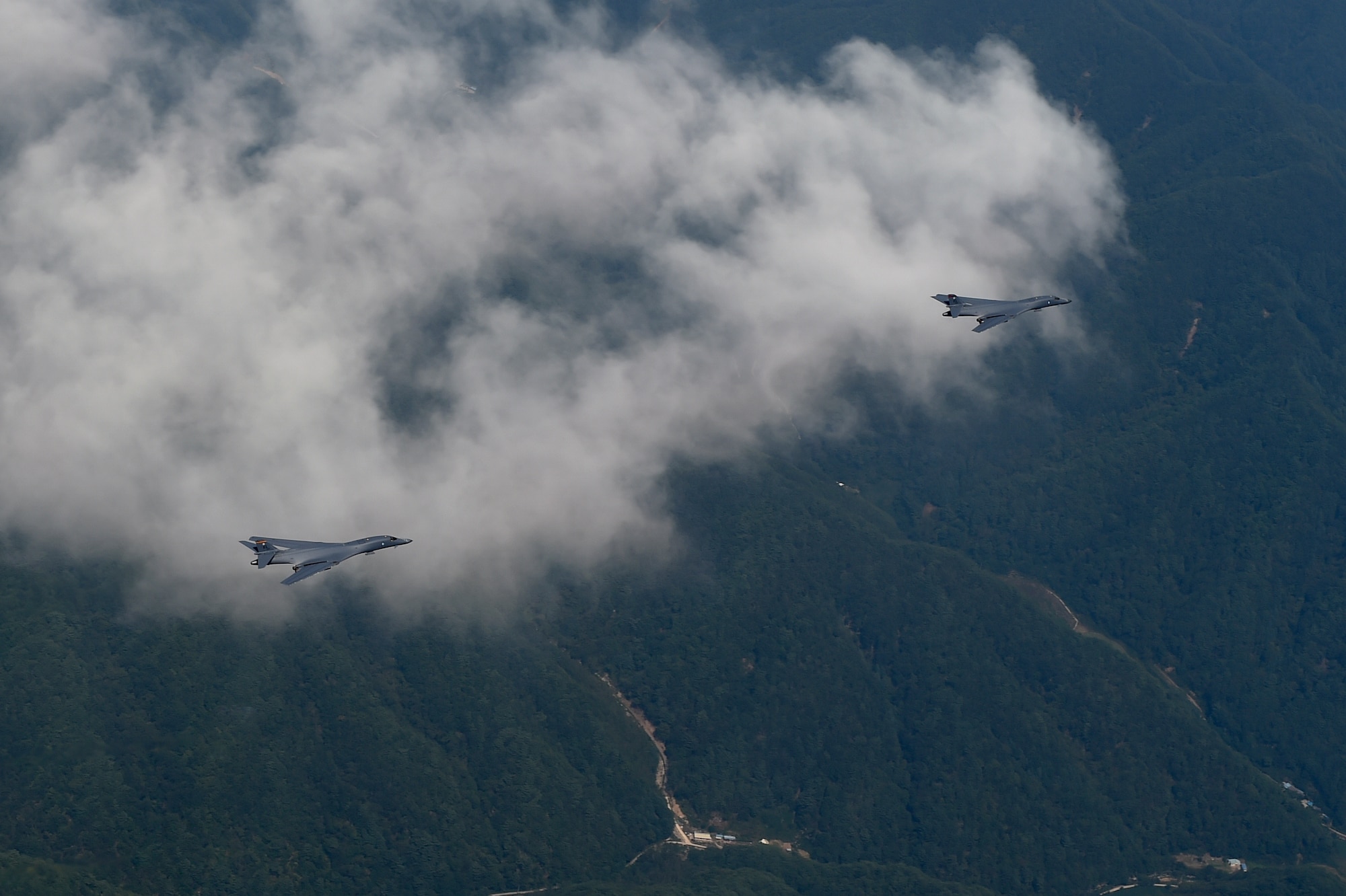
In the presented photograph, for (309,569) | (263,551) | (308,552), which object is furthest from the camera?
(308,552)

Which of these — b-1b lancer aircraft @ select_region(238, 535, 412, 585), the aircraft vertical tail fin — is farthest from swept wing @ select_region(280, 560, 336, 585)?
the aircraft vertical tail fin

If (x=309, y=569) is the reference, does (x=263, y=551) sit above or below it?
above

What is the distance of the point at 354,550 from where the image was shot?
19525cm

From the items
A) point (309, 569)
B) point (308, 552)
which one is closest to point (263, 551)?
point (308, 552)

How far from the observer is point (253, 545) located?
192 meters

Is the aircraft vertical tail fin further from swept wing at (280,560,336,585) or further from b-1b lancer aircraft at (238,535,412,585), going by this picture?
swept wing at (280,560,336,585)

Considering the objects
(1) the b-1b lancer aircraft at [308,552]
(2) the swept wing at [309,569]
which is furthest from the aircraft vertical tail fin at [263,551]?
(2) the swept wing at [309,569]

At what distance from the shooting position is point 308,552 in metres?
196

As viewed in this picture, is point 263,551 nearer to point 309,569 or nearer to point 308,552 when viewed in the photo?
point 308,552

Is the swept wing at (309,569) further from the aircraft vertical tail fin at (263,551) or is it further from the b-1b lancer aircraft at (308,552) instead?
the aircraft vertical tail fin at (263,551)

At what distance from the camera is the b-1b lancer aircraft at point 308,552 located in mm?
190875

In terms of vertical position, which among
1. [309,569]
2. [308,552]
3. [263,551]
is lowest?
[309,569]

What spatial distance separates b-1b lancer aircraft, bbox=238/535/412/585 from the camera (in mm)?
Answer: 190875

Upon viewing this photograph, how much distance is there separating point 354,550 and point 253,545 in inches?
542
